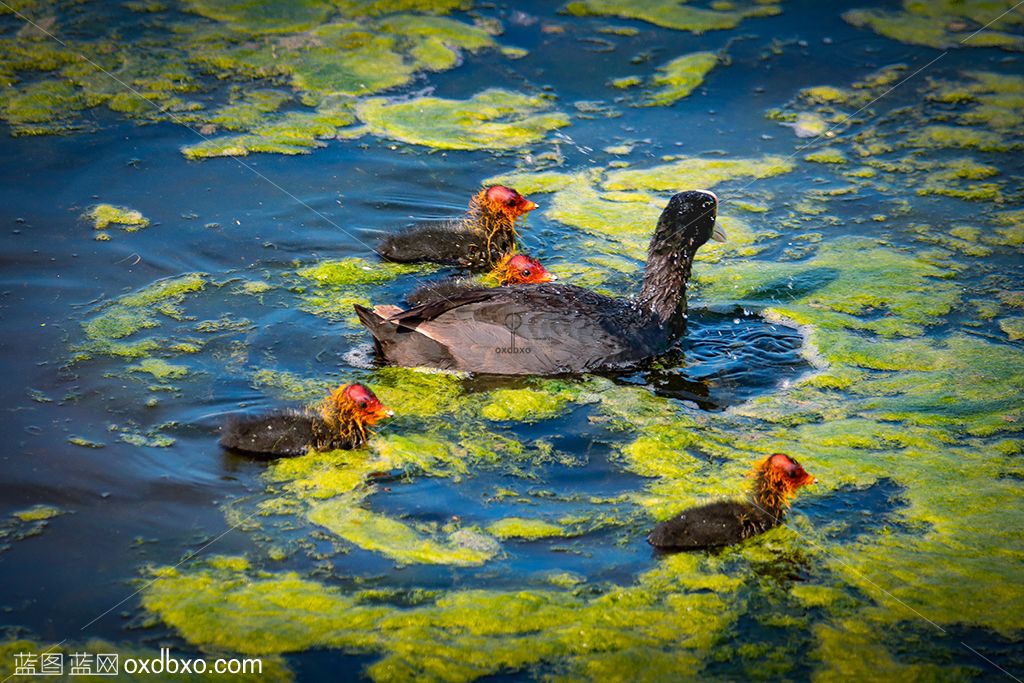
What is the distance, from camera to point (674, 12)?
12.5m

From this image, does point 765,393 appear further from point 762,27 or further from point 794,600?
point 762,27

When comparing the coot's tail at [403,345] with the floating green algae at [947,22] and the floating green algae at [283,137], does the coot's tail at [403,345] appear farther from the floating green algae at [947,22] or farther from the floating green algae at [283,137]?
the floating green algae at [947,22]

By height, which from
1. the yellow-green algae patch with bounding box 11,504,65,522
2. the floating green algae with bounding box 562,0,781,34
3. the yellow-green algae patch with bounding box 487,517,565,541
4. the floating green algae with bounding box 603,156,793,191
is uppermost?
the floating green algae with bounding box 562,0,781,34

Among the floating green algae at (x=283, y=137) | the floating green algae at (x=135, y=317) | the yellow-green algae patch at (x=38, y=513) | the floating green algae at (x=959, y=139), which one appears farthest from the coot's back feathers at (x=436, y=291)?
the floating green algae at (x=959, y=139)

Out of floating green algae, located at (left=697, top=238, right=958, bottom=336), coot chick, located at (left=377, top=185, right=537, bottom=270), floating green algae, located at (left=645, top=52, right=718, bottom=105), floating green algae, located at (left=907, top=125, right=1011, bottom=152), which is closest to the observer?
floating green algae, located at (left=697, top=238, right=958, bottom=336)

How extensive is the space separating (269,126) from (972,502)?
6.67 m

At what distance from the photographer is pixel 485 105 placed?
1045 centimetres

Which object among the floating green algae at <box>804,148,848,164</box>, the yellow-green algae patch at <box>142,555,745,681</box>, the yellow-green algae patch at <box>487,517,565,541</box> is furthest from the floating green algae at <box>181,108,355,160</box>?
the yellow-green algae patch at <box>142,555,745,681</box>

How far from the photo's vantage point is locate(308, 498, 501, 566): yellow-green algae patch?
5035 mm

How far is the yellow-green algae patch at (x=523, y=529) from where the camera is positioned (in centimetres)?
520

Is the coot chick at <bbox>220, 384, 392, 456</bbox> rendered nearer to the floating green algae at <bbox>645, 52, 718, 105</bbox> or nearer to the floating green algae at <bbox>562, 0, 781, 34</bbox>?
the floating green algae at <bbox>645, 52, 718, 105</bbox>

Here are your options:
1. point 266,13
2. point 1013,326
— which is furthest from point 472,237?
point 266,13

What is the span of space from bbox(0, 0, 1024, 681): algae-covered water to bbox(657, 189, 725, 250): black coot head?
1.82ft

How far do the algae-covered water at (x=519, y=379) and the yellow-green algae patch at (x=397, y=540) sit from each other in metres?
0.02
